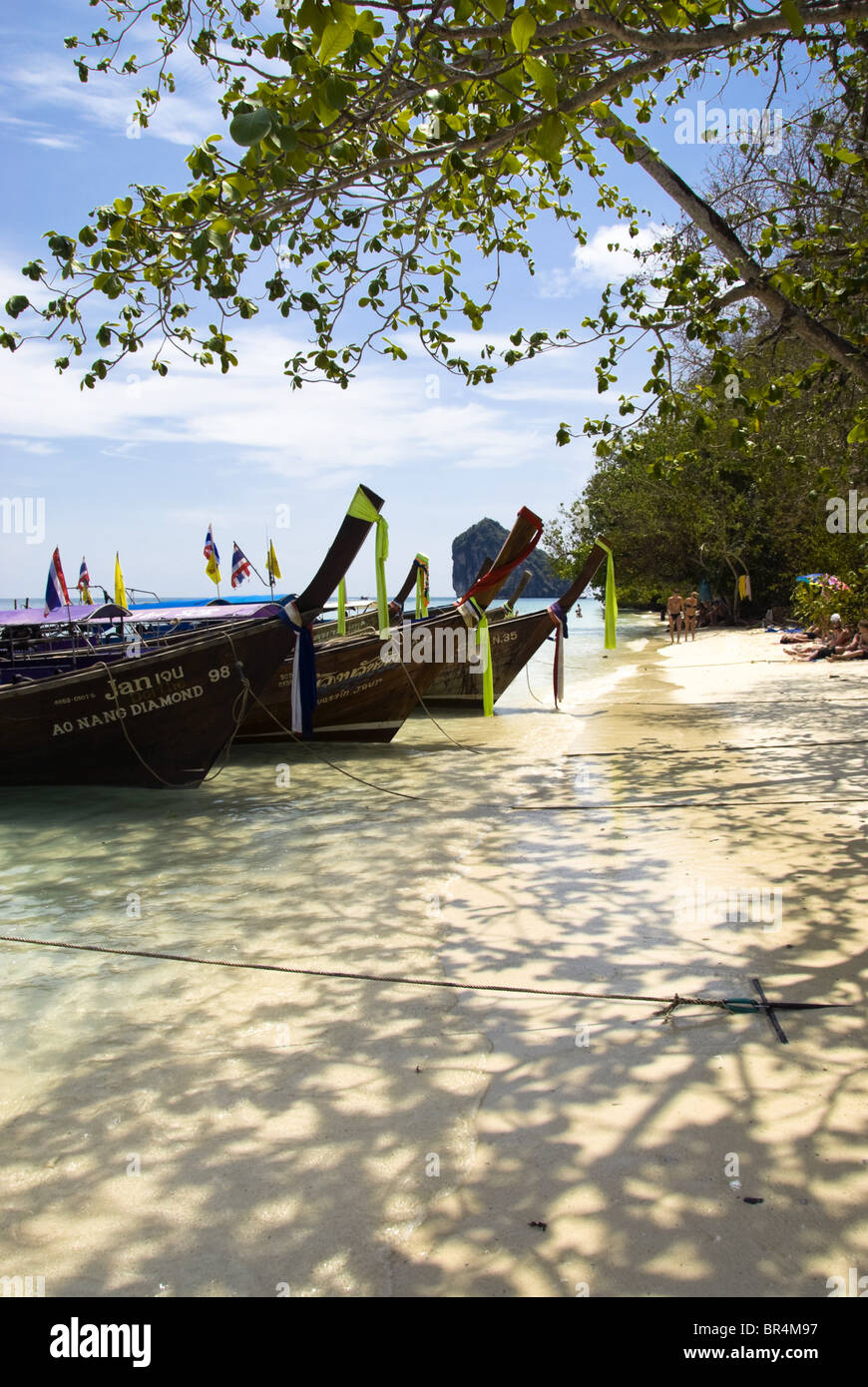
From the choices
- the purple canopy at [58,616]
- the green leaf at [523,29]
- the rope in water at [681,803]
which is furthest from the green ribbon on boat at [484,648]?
the green leaf at [523,29]

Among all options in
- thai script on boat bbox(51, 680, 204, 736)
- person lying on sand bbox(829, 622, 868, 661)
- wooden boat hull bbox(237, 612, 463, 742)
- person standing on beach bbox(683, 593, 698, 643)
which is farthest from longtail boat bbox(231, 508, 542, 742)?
person standing on beach bbox(683, 593, 698, 643)

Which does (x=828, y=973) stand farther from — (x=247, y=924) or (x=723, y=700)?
(x=723, y=700)

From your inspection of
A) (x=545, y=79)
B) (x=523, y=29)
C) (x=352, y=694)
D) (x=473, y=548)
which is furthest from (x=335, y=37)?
(x=473, y=548)

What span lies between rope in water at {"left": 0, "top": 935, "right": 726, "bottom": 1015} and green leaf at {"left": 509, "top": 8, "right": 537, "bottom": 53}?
3.84 meters

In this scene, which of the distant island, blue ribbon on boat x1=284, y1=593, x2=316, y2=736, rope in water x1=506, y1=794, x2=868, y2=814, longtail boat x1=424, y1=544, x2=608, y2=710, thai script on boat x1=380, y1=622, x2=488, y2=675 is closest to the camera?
rope in water x1=506, y1=794, x2=868, y2=814

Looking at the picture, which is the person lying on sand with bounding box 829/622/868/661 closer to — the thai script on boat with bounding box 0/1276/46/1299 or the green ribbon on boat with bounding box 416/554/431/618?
the green ribbon on boat with bounding box 416/554/431/618

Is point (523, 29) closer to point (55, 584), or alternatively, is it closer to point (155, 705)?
point (155, 705)

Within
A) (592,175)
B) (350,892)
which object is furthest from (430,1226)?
(592,175)

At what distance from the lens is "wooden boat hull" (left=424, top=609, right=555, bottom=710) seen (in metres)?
15.4

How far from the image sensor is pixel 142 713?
9.34 m

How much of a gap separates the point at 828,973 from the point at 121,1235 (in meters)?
3.04

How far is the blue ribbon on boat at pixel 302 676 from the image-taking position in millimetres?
8758

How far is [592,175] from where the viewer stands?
30.7 feet
